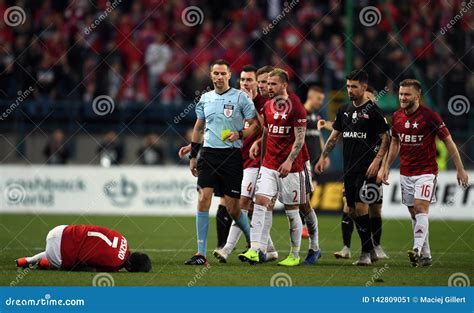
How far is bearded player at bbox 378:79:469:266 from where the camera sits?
1295 centimetres

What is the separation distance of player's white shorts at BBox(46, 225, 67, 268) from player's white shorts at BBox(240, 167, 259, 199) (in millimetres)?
2908

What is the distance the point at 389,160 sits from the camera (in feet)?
42.7

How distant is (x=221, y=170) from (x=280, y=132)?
858 millimetres

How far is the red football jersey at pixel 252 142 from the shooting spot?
14.0 m

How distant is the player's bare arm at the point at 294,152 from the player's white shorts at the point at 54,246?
8.80ft

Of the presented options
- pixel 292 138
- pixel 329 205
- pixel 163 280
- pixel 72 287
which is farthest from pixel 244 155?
pixel 329 205

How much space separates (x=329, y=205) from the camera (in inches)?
901

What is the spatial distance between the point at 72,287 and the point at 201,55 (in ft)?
48.1

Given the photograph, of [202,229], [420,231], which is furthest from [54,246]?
[420,231]

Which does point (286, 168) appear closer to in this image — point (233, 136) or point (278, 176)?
point (278, 176)

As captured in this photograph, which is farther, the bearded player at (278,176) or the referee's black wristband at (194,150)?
the referee's black wristband at (194,150)

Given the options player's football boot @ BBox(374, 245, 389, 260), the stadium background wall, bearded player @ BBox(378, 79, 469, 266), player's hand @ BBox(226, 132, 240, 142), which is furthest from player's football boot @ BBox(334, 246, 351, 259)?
the stadium background wall

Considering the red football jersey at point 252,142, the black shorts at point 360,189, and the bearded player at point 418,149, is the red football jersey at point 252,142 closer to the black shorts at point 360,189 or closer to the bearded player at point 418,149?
the black shorts at point 360,189

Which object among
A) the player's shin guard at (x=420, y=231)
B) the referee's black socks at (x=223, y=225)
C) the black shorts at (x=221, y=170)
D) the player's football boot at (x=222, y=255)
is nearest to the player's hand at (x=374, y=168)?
the player's shin guard at (x=420, y=231)
